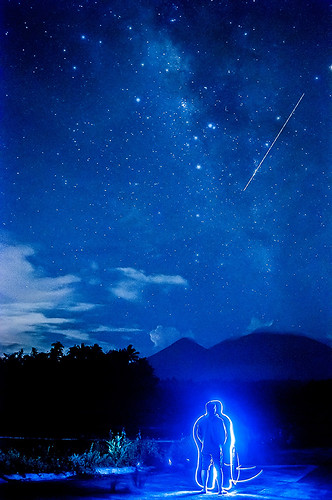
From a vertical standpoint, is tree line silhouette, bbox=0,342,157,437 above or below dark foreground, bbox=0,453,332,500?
above

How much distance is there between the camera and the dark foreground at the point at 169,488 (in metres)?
8.19

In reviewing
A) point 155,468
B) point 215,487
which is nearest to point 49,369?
point 155,468

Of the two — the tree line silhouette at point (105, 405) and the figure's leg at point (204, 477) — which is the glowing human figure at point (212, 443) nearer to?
the figure's leg at point (204, 477)

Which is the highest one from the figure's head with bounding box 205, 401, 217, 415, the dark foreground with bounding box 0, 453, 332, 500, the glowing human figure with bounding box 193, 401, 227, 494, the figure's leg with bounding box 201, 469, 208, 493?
the figure's head with bounding box 205, 401, 217, 415

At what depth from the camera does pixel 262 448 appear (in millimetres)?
20219

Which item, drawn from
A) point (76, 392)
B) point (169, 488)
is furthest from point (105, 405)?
point (169, 488)

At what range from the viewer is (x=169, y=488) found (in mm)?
9398

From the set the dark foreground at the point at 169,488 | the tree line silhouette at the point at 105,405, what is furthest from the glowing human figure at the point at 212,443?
the tree line silhouette at the point at 105,405

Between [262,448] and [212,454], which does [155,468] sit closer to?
[212,454]

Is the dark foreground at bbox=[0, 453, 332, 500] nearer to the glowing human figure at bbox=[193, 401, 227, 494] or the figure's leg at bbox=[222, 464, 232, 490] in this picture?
the figure's leg at bbox=[222, 464, 232, 490]

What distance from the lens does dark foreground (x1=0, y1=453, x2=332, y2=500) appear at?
8.19 meters

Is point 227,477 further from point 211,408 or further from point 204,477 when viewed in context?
point 211,408

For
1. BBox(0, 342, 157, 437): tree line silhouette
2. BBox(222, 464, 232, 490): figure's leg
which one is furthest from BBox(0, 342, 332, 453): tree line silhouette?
BBox(222, 464, 232, 490): figure's leg

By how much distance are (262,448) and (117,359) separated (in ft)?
71.6
